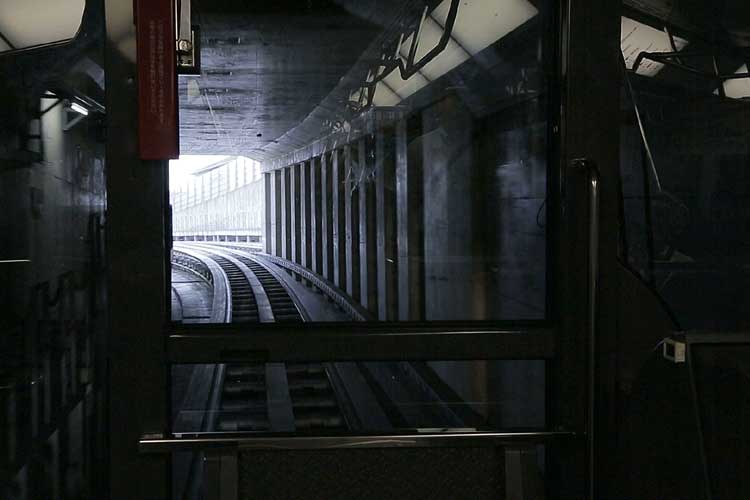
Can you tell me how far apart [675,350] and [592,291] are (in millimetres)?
268

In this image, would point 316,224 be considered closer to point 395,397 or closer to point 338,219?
point 338,219

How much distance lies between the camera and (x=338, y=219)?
6.72 ft

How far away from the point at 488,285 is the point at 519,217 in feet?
0.72

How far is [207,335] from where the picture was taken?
6.33 ft

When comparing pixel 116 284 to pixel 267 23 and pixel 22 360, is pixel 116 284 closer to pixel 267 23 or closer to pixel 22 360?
pixel 22 360

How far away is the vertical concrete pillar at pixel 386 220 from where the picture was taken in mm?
1992

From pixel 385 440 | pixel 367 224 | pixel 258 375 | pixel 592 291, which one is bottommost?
pixel 385 440

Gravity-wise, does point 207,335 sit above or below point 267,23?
below

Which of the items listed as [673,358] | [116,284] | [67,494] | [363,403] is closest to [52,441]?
[67,494]

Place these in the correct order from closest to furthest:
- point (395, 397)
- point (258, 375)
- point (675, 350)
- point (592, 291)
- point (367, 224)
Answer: point (675, 350)
point (592, 291)
point (367, 224)
point (395, 397)
point (258, 375)

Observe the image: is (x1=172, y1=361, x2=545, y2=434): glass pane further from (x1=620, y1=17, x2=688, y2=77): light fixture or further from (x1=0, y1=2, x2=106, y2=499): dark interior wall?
(x1=620, y1=17, x2=688, y2=77): light fixture

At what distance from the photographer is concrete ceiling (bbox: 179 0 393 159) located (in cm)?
192

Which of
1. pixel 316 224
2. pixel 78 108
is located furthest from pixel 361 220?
pixel 78 108

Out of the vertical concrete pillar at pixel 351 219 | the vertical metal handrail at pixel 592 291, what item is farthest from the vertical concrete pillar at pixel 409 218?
the vertical metal handrail at pixel 592 291
